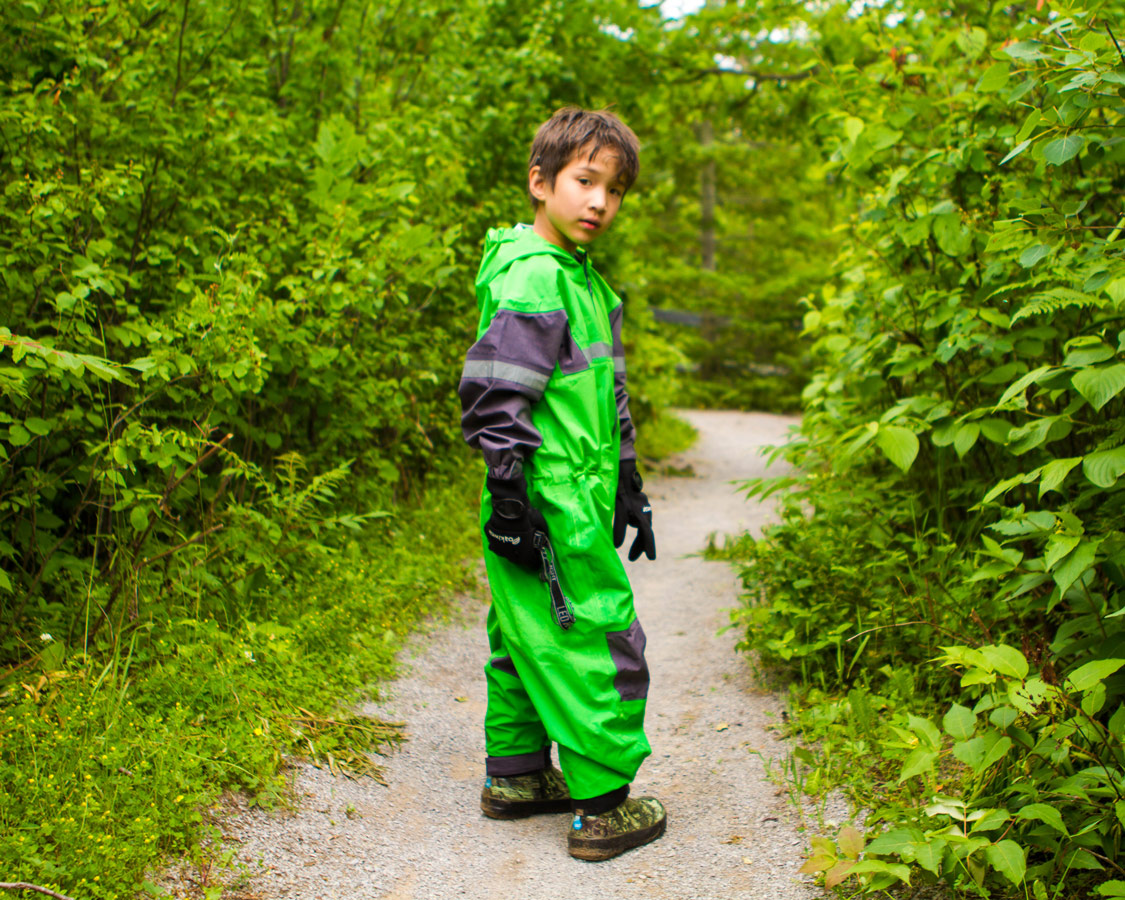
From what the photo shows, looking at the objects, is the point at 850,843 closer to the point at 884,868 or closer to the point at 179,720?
the point at 884,868

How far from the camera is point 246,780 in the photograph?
2.54 m

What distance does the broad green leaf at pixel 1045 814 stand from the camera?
187 cm

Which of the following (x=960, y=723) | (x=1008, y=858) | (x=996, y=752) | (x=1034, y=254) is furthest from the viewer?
(x=1034, y=254)

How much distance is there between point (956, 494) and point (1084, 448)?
54 centimetres

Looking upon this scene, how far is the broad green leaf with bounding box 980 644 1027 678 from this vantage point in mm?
2021

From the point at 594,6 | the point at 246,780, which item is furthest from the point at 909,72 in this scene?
the point at 594,6

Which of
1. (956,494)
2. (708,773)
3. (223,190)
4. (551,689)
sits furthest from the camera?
(223,190)

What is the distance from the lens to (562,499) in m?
2.47

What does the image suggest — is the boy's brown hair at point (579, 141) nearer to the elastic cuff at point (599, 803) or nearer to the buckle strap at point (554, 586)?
the buckle strap at point (554, 586)

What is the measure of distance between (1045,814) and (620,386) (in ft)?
5.53

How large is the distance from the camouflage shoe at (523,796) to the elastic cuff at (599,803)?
25cm

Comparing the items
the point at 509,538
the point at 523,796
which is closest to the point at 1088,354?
the point at 509,538

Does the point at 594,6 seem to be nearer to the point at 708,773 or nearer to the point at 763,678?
the point at 763,678

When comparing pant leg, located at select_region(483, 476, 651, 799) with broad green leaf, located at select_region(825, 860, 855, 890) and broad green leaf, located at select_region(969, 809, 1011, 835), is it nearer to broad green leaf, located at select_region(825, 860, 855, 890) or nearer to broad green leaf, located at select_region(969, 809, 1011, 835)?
broad green leaf, located at select_region(825, 860, 855, 890)
